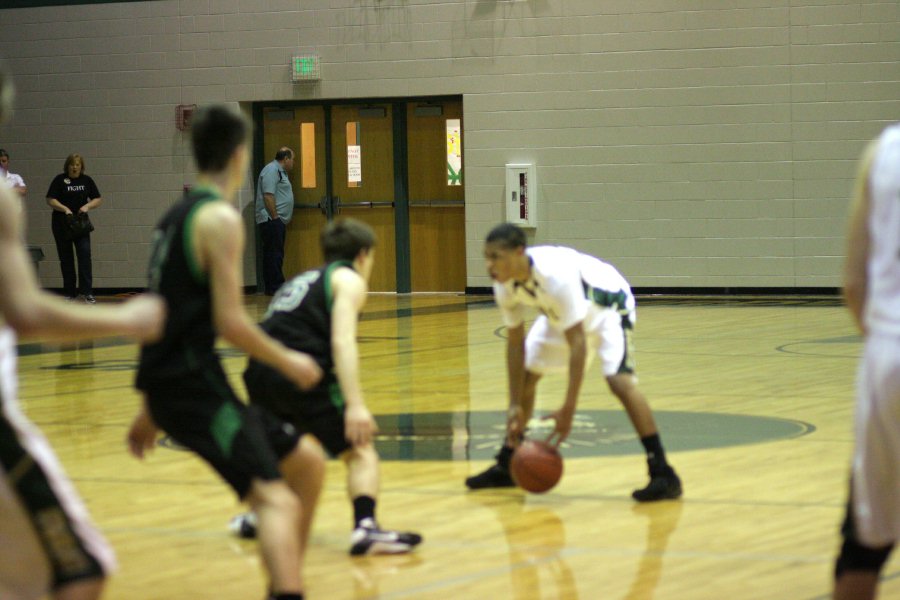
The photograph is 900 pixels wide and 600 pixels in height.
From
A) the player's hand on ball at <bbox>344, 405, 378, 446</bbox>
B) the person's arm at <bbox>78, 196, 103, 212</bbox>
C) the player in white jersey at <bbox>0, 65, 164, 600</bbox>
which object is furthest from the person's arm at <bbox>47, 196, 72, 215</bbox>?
the player in white jersey at <bbox>0, 65, 164, 600</bbox>

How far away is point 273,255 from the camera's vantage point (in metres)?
17.8

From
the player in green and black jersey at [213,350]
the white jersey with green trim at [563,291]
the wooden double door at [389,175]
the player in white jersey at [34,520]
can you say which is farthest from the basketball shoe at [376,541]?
the wooden double door at [389,175]

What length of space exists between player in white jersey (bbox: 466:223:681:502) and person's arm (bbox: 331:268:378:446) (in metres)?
0.89

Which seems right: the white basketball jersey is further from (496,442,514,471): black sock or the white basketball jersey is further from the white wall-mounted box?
the white wall-mounted box

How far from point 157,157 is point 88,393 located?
932cm

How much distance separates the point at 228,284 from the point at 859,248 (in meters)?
1.46

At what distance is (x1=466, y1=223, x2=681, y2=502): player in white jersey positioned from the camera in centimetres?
560

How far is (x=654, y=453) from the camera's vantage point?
5.89 metres

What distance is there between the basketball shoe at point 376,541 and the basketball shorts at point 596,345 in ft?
4.22

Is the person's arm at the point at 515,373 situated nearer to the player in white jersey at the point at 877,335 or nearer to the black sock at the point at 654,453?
the black sock at the point at 654,453

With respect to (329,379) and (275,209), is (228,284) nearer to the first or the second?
(329,379)

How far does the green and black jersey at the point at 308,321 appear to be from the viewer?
506cm

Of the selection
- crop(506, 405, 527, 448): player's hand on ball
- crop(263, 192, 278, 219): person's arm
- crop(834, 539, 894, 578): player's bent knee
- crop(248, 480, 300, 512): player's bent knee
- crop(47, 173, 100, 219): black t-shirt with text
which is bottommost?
crop(506, 405, 527, 448): player's hand on ball

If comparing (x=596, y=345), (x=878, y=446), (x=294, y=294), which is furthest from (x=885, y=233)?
(x=596, y=345)
